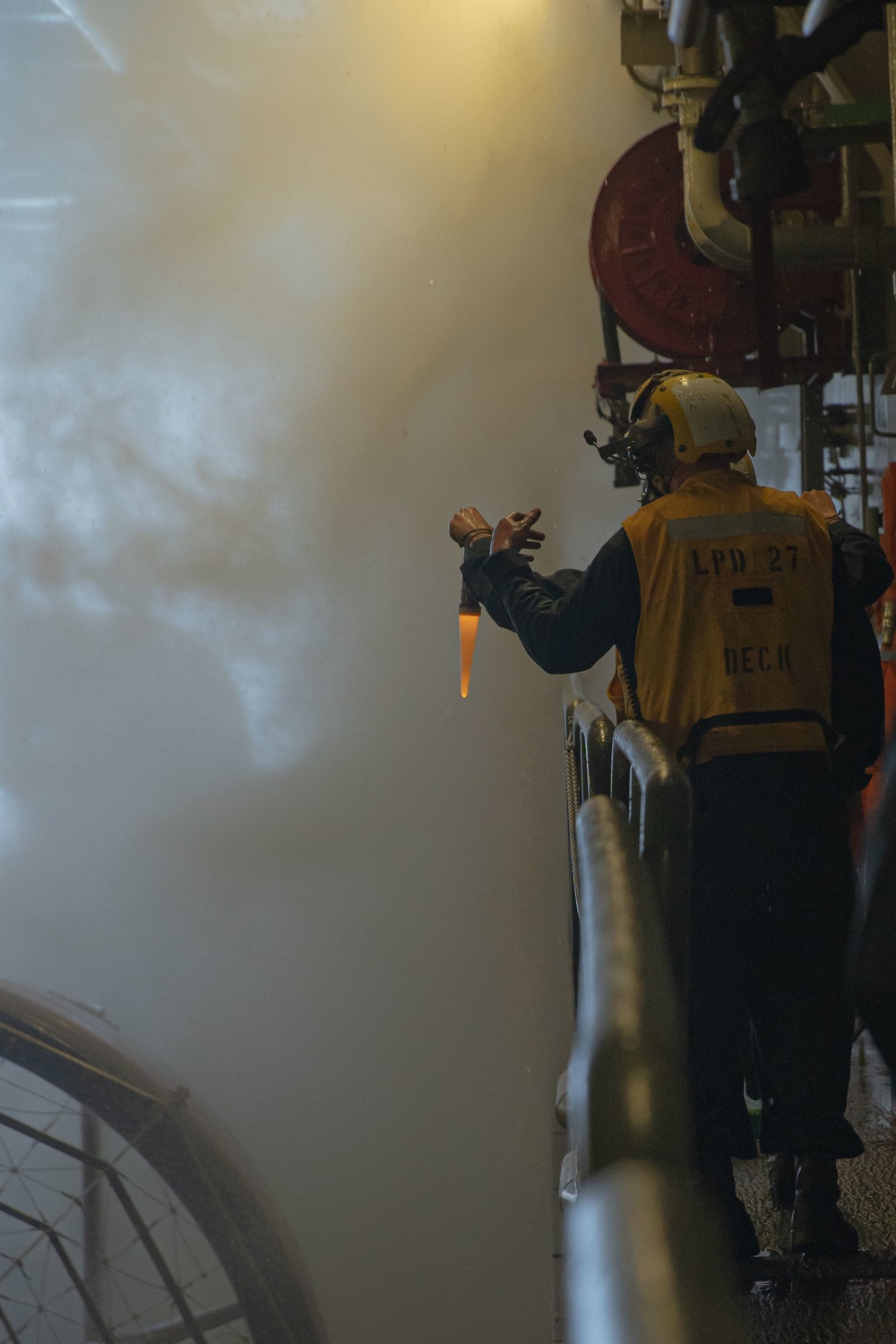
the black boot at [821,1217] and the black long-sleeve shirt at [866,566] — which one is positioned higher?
the black long-sleeve shirt at [866,566]

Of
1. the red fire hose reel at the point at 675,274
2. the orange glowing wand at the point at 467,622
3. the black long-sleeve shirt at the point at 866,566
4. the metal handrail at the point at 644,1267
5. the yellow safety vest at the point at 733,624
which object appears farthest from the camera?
the red fire hose reel at the point at 675,274

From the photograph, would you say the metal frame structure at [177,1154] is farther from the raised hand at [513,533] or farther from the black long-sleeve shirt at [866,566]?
the black long-sleeve shirt at [866,566]

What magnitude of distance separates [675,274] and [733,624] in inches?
75.6

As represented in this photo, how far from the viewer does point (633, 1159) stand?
61 centimetres

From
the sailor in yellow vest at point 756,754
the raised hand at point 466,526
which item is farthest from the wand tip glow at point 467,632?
the sailor in yellow vest at point 756,754

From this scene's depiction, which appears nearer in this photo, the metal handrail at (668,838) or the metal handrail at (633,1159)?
the metal handrail at (633,1159)

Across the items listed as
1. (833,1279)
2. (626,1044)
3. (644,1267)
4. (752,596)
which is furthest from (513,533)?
(644,1267)

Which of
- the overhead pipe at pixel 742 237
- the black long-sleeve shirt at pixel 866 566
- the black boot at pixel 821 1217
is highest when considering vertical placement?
the overhead pipe at pixel 742 237

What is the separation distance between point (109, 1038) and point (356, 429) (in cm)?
299

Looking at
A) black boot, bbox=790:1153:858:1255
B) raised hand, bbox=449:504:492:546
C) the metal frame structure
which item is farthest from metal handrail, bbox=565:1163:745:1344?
the metal frame structure

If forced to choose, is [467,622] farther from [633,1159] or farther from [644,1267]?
[644,1267]

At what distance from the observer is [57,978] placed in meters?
6.05

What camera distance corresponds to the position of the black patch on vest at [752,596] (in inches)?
67.5

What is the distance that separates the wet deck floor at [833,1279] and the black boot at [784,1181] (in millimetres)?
22
